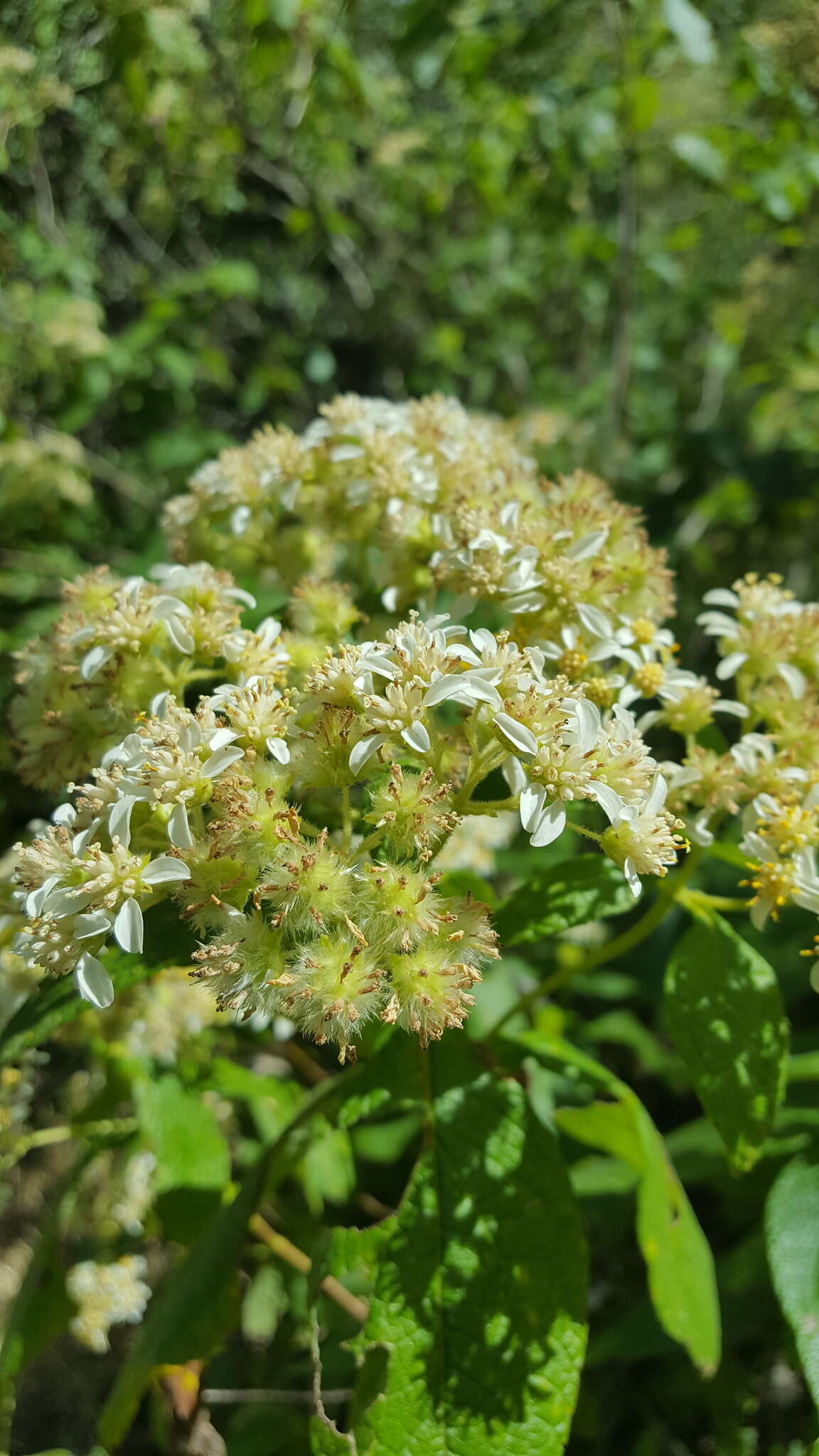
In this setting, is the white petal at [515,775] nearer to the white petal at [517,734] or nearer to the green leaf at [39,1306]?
the white petal at [517,734]

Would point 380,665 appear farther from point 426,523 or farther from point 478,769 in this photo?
point 426,523

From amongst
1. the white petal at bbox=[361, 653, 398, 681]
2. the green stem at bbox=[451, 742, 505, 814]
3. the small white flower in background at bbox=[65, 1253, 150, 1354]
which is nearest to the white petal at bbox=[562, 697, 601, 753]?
the green stem at bbox=[451, 742, 505, 814]

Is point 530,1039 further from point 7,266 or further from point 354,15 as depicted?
point 354,15

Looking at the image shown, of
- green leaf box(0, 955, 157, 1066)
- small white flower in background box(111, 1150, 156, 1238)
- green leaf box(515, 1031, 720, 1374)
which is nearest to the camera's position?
green leaf box(0, 955, 157, 1066)

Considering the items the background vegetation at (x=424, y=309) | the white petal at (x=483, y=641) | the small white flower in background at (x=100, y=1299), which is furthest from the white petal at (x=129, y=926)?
the small white flower in background at (x=100, y=1299)

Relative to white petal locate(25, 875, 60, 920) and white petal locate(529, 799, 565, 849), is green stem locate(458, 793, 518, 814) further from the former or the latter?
white petal locate(25, 875, 60, 920)

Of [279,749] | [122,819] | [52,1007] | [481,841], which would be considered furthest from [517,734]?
[481,841]
